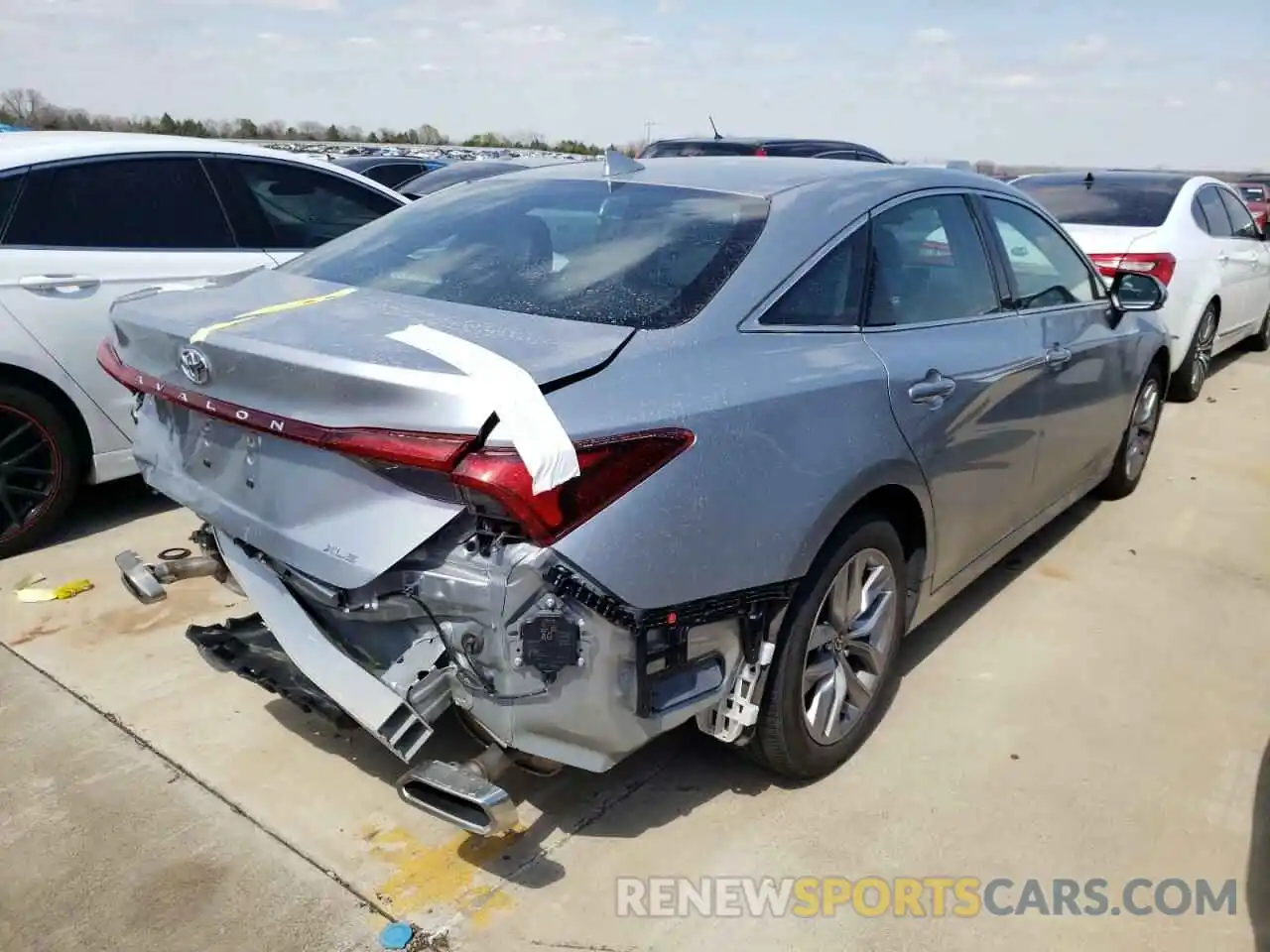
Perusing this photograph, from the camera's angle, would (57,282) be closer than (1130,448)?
Yes

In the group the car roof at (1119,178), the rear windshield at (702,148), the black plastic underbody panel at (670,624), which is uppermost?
the rear windshield at (702,148)

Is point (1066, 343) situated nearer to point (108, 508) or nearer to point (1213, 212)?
point (108, 508)

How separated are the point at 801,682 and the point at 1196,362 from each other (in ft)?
19.6

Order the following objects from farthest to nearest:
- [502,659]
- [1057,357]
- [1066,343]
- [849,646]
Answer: [1066,343], [1057,357], [849,646], [502,659]

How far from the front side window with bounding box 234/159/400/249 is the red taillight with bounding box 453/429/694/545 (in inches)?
141

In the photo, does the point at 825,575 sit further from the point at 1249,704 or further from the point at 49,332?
the point at 49,332

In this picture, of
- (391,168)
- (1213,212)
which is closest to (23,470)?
(1213,212)

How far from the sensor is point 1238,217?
→ 8.08 metres

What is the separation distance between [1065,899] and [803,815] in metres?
0.66

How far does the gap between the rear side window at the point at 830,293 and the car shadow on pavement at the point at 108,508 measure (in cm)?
340

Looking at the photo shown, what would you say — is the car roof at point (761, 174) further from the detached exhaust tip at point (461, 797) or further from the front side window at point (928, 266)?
the detached exhaust tip at point (461, 797)

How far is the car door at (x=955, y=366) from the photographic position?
296 cm

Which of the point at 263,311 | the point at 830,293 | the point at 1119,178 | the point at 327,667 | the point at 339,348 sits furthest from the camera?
the point at 1119,178

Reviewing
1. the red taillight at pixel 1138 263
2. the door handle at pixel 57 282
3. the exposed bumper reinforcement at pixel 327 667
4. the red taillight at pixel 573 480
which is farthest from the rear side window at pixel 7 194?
the red taillight at pixel 1138 263
